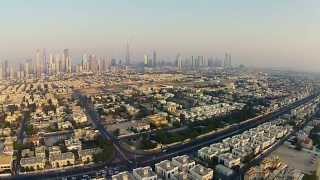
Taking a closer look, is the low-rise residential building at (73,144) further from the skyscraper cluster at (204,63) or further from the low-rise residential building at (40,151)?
the skyscraper cluster at (204,63)

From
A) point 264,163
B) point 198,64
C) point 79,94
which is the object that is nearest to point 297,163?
point 264,163

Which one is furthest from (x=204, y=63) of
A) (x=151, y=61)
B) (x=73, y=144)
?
(x=73, y=144)

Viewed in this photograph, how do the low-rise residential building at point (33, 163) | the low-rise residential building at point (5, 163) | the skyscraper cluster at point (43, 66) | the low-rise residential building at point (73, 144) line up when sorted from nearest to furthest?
1. the low-rise residential building at point (5, 163)
2. the low-rise residential building at point (33, 163)
3. the low-rise residential building at point (73, 144)
4. the skyscraper cluster at point (43, 66)

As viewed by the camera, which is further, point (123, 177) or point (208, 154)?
point (208, 154)

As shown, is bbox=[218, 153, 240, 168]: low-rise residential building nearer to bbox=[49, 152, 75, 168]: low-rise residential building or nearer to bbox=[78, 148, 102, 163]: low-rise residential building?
bbox=[78, 148, 102, 163]: low-rise residential building

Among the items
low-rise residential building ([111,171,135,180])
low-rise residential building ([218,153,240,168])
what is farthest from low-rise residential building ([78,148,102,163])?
low-rise residential building ([218,153,240,168])

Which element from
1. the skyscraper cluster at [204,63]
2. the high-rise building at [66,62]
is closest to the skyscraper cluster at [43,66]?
the high-rise building at [66,62]

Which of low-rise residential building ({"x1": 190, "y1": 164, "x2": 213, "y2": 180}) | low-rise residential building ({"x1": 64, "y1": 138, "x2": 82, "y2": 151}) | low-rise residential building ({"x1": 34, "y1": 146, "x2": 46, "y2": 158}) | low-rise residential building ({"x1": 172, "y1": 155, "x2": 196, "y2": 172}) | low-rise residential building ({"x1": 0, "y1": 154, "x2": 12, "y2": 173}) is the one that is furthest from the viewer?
low-rise residential building ({"x1": 64, "y1": 138, "x2": 82, "y2": 151})

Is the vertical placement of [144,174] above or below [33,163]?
→ above

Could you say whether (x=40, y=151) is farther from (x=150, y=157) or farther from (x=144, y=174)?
(x=144, y=174)

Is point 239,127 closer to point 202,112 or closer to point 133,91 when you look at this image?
point 202,112

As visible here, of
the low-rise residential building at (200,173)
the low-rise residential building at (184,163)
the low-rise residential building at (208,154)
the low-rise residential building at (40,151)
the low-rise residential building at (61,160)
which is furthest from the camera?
the low-rise residential building at (40,151)
